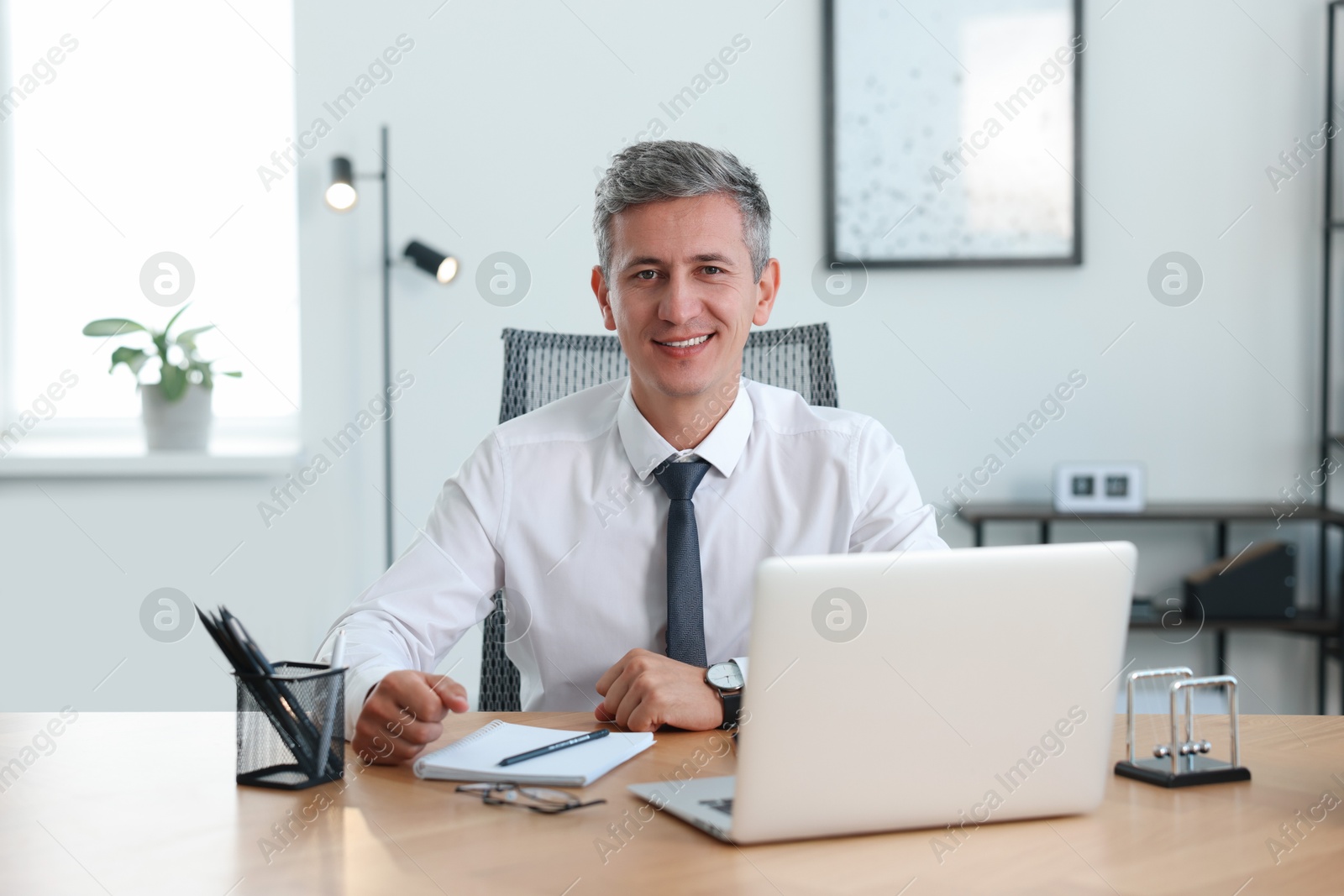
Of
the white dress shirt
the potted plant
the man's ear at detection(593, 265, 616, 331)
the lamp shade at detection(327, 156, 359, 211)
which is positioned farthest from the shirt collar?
the potted plant

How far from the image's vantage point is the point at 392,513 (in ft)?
9.58

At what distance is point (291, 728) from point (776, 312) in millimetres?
2086

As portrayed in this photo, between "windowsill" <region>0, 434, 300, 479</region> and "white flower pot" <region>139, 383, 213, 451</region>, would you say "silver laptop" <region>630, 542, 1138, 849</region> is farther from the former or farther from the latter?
"white flower pot" <region>139, 383, 213, 451</region>

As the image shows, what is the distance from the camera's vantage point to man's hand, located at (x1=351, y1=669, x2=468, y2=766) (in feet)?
3.49

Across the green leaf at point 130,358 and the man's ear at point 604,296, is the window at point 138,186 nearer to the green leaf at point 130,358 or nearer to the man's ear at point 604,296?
the green leaf at point 130,358

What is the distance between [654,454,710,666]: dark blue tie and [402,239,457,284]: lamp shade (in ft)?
4.39

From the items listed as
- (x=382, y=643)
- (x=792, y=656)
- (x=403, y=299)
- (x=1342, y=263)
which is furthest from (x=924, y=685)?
(x=1342, y=263)

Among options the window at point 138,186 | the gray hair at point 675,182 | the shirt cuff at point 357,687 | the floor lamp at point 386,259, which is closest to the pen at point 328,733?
the shirt cuff at point 357,687

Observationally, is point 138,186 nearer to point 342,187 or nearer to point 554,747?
point 342,187

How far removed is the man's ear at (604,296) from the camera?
1595 mm

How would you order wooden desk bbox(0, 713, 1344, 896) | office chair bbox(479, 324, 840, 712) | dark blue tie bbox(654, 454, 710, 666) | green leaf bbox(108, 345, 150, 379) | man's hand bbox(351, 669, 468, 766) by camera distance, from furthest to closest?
green leaf bbox(108, 345, 150, 379) < office chair bbox(479, 324, 840, 712) < dark blue tie bbox(654, 454, 710, 666) < man's hand bbox(351, 669, 468, 766) < wooden desk bbox(0, 713, 1344, 896)

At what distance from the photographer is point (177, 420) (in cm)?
286

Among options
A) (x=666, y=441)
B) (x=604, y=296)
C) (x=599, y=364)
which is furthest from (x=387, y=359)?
(x=666, y=441)

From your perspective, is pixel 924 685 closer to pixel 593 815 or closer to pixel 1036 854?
pixel 1036 854
